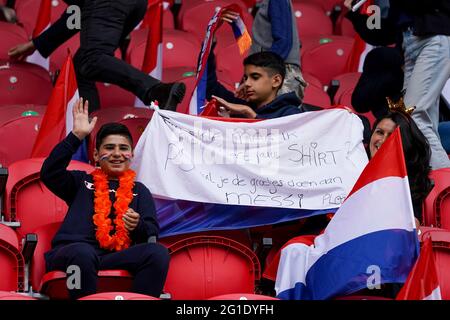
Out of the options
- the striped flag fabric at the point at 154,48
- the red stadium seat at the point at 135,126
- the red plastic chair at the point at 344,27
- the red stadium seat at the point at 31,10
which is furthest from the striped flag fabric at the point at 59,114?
the red plastic chair at the point at 344,27

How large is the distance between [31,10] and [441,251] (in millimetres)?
4083

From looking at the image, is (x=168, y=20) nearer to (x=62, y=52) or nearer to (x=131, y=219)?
(x=62, y=52)

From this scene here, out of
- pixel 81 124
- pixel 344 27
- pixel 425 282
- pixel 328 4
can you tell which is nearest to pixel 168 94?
pixel 81 124

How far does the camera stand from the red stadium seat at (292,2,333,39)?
11.7 m

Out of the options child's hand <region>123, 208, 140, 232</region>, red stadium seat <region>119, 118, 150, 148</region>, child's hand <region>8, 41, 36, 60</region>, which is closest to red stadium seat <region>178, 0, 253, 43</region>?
child's hand <region>8, 41, 36, 60</region>

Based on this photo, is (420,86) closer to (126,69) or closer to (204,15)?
(126,69)

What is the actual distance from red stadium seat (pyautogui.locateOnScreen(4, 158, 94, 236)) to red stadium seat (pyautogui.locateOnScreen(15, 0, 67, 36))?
110 inches

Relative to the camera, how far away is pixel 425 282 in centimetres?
696

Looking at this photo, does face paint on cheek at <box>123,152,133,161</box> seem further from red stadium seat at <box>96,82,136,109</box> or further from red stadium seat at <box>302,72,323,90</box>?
red stadium seat at <box>302,72,323,90</box>

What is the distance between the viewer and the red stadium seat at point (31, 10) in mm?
11115

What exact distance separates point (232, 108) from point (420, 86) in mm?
1103

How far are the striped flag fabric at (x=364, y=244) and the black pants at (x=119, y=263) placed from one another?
56 cm

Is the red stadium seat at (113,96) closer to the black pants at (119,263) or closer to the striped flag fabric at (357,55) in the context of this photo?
the striped flag fabric at (357,55)
